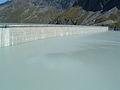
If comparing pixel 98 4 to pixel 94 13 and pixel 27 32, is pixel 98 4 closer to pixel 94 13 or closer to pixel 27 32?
pixel 94 13

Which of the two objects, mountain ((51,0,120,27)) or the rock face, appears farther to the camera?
the rock face

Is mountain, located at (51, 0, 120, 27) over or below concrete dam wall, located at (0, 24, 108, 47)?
over

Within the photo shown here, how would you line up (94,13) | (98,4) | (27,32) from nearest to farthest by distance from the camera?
1. (27,32)
2. (94,13)
3. (98,4)

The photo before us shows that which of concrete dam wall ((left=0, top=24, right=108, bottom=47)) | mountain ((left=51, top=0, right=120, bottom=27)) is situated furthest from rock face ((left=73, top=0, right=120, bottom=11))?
concrete dam wall ((left=0, top=24, right=108, bottom=47))

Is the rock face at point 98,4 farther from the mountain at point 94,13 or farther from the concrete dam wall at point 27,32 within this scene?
the concrete dam wall at point 27,32

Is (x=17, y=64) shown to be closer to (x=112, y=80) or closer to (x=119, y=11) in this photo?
(x=112, y=80)

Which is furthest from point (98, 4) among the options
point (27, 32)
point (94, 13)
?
point (27, 32)

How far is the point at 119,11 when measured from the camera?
127688 mm

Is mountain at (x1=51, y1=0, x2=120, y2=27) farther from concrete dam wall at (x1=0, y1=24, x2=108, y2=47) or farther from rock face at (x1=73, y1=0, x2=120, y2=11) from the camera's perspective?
concrete dam wall at (x1=0, y1=24, x2=108, y2=47)

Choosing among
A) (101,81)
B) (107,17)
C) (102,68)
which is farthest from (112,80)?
(107,17)

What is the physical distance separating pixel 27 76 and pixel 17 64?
412 centimetres

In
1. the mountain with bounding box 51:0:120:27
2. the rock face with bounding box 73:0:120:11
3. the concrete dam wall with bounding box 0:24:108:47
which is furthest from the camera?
the rock face with bounding box 73:0:120:11

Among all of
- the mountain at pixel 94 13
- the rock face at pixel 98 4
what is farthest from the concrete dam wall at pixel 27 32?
the rock face at pixel 98 4

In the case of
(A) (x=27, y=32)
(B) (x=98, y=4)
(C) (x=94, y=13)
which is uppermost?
(B) (x=98, y=4)
